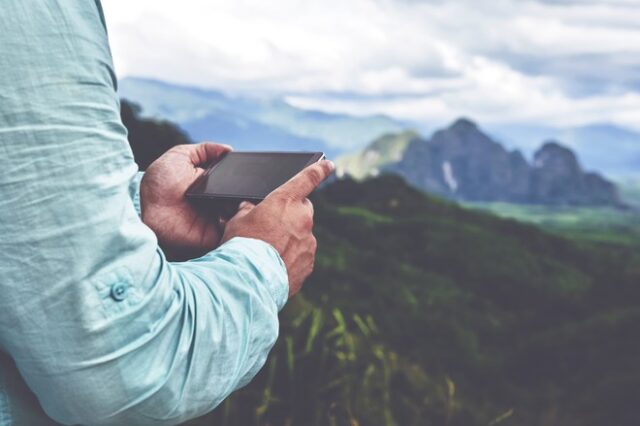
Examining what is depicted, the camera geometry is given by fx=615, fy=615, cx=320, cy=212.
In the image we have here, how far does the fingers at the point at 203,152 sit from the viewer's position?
2590 mm

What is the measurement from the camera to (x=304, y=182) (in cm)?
178


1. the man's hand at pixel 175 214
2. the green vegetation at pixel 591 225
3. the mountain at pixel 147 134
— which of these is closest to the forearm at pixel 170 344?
the man's hand at pixel 175 214

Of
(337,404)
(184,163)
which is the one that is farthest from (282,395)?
(184,163)

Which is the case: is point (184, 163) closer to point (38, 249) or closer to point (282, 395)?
point (38, 249)

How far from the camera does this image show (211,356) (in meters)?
1.38

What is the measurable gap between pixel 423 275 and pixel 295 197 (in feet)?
117

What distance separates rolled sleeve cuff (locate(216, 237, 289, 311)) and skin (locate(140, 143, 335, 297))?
62mm

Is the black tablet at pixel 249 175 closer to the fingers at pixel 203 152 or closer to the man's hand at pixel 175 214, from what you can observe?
the man's hand at pixel 175 214

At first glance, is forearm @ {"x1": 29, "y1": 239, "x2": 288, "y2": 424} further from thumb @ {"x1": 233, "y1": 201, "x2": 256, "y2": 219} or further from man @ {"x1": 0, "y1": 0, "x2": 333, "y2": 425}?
thumb @ {"x1": 233, "y1": 201, "x2": 256, "y2": 219}

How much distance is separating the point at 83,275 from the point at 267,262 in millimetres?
492

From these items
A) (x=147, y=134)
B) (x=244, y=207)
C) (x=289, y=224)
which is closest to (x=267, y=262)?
(x=289, y=224)

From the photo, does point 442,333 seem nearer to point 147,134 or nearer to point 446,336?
point 446,336

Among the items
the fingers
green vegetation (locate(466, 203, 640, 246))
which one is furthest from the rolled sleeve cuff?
green vegetation (locate(466, 203, 640, 246))

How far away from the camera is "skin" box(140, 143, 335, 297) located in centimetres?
170
